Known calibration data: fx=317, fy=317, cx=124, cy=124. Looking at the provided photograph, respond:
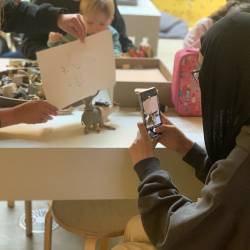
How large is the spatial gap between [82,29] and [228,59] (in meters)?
0.46

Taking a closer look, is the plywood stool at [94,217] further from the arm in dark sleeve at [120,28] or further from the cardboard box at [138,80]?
the arm in dark sleeve at [120,28]

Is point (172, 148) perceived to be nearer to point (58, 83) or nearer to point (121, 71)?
point (58, 83)

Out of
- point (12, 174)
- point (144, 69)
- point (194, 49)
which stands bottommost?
point (12, 174)

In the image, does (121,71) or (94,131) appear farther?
(121,71)

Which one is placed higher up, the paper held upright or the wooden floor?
the paper held upright

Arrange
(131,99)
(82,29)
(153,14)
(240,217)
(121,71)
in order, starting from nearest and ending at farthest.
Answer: (240,217) < (82,29) < (131,99) < (121,71) < (153,14)

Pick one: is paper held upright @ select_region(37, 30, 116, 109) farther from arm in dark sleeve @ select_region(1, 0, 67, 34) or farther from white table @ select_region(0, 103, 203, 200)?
arm in dark sleeve @ select_region(1, 0, 67, 34)

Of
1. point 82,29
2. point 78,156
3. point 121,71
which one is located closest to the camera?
point 78,156

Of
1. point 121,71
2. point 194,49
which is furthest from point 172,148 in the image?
point 121,71

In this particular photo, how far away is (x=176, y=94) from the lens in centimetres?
98

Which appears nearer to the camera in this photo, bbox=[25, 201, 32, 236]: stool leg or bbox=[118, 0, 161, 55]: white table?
bbox=[25, 201, 32, 236]: stool leg

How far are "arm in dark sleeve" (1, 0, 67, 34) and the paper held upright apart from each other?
0.22 metres

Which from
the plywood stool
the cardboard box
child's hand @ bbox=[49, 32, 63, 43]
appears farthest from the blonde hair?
the plywood stool

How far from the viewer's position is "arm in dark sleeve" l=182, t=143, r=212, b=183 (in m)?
0.79
